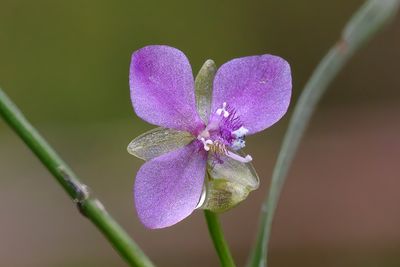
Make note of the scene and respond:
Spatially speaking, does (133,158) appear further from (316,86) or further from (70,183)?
(70,183)

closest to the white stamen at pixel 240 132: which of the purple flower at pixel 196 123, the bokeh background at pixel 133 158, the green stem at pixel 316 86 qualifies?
the purple flower at pixel 196 123

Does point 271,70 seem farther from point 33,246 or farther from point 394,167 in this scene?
point 394,167

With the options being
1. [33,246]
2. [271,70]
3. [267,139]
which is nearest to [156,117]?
[271,70]

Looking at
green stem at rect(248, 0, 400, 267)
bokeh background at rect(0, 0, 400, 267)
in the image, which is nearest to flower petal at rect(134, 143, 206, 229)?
green stem at rect(248, 0, 400, 267)

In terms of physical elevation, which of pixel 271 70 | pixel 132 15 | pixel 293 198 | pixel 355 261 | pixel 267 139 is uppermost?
pixel 132 15

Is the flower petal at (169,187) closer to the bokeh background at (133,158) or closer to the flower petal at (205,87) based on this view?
the flower petal at (205,87)

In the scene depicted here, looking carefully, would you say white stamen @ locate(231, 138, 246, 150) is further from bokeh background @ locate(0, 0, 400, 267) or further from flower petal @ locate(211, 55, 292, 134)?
bokeh background @ locate(0, 0, 400, 267)
